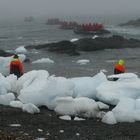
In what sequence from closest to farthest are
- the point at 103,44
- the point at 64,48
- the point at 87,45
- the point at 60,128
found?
the point at 60,128
the point at 64,48
the point at 87,45
the point at 103,44

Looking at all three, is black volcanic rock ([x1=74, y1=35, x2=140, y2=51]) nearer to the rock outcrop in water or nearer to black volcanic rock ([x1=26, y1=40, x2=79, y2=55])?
the rock outcrop in water

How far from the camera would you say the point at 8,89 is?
15.5 meters

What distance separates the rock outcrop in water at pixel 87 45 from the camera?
1398 inches

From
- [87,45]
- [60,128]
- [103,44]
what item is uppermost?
[60,128]

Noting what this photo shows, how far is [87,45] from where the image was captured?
37.4m

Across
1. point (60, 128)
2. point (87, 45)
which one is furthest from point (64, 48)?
point (60, 128)

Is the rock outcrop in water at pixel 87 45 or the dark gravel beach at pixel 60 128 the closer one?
the dark gravel beach at pixel 60 128

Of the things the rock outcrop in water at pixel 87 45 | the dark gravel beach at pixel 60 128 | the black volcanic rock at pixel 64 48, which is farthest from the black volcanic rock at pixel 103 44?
the dark gravel beach at pixel 60 128

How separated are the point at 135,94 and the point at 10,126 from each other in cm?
463

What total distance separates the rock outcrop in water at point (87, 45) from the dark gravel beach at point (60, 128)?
2273 centimetres

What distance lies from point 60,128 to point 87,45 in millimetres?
27279

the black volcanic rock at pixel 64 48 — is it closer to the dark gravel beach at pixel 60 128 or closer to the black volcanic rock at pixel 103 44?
the black volcanic rock at pixel 103 44

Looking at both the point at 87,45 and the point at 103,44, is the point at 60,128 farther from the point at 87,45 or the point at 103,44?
the point at 103,44

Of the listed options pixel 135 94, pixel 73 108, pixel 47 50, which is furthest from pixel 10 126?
pixel 47 50
